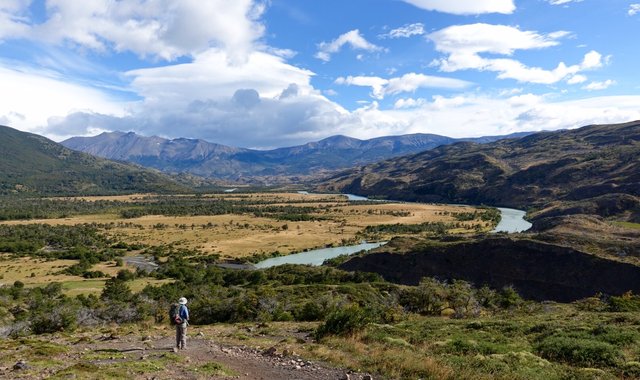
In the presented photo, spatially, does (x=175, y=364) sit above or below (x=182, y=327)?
below

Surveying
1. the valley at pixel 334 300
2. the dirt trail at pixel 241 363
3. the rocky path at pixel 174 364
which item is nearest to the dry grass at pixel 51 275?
the valley at pixel 334 300

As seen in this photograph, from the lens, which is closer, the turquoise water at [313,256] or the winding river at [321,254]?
the turquoise water at [313,256]

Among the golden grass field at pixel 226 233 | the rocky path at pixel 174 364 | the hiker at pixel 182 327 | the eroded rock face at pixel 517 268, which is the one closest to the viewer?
the rocky path at pixel 174 364

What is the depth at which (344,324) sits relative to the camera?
64.8 ft

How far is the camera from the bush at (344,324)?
19.7 meters

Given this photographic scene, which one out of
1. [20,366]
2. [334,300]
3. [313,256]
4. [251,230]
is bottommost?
[313,256]

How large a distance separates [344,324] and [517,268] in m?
51.7

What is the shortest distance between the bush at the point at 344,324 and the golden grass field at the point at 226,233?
50446 millimetres

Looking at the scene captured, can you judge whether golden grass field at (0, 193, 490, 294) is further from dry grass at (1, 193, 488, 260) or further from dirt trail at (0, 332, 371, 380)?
dirt trail at (0, 332, 371, 380)

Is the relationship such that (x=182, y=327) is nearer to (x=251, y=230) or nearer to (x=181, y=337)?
(x=181, y=337)

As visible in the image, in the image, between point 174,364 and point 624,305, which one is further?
point 624,305

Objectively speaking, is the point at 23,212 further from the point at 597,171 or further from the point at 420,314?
the point at 597,171

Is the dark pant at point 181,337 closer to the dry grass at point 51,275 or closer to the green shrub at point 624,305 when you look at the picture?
the green shrub at point 624,305

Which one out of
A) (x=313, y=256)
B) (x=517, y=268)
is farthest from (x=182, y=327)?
(x=313, y=256)
